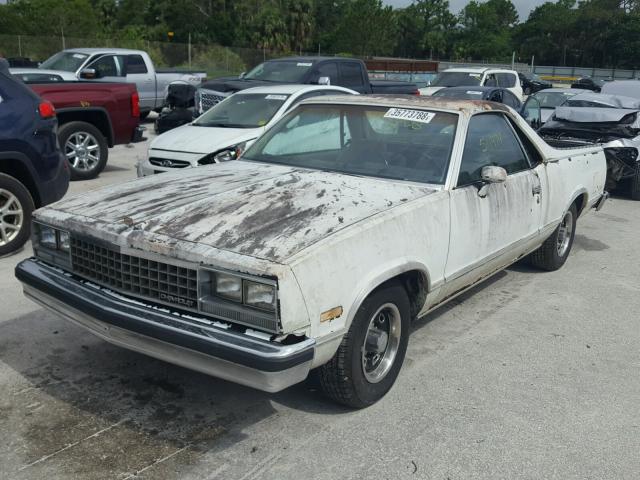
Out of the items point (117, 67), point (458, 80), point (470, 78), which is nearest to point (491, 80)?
point (470, 78)

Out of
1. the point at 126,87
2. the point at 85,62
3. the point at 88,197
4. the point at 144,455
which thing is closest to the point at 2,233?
the point at 88,197

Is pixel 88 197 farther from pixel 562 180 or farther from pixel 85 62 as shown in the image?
pixel 85 62

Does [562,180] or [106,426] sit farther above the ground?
[562,180]

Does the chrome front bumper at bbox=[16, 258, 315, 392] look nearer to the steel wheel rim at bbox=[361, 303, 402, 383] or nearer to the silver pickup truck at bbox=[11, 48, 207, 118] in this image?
the steel wheel rim at bbox=[361, 303, 402, 383]

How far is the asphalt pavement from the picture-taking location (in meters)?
3.24

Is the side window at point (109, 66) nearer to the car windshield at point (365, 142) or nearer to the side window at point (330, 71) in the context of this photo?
the side window at point (330, 71)

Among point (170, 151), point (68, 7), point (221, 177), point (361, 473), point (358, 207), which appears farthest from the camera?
point (68, 7)

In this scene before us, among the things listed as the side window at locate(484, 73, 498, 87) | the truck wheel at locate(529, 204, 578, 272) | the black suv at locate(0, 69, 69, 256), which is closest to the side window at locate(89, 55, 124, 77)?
the side window at locate(484, 73, 498, 87)

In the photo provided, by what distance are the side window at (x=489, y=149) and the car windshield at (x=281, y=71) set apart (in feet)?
26.9

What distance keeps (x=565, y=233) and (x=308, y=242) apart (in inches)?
161

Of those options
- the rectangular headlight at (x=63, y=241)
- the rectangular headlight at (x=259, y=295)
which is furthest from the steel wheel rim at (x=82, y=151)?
the rectangular headlight at (x=259, y=295)

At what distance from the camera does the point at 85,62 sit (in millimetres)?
15180

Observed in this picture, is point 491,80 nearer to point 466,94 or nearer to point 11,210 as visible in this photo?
point 466,94

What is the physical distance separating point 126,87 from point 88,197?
6.72 metres
